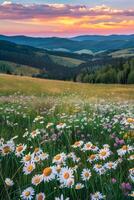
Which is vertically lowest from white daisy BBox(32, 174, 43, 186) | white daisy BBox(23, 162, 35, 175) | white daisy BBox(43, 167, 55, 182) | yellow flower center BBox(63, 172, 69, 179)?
white daisy BBox(32, 174, 43, 186)

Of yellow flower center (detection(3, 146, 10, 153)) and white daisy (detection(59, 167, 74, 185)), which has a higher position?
white daisy (detection(59, 167, 74, 185))

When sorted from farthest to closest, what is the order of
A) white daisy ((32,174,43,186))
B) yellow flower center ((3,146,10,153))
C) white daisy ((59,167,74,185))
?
yellow flower center ((3,146,10,153))
white daisy ((32,174,43,186))
white daisy ((59,167,74,185))

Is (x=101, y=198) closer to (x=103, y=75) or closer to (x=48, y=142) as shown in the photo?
(x=48, y=142)

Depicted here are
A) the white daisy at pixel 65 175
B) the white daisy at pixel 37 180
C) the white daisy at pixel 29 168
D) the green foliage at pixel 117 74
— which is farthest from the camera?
the green foliage at pixel 117 74

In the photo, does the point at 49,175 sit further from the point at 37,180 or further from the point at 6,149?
the point at 6,149

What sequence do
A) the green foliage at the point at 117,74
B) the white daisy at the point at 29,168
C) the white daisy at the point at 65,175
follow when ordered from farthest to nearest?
1. the green foliage at the point at 117,74
2. the white daisy at the point at 29,168
3. the white daisy at the point at 65,175

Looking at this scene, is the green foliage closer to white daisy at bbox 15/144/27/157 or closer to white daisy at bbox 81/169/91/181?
white daisy at bbox 15/144/27/157

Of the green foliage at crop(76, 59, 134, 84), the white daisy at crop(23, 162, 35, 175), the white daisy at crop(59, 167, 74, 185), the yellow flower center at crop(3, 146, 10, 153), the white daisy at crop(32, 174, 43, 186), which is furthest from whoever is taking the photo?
the green foliage at crop(76, 59, 134, 84)

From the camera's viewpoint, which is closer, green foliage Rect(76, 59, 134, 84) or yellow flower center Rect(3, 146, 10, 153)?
yellow flower center Rect(3, 146, 10, 153)

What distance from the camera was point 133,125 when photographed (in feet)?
17.5

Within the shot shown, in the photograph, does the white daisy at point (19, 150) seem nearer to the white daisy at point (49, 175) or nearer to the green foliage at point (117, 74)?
the white daisy at point (49, 175)

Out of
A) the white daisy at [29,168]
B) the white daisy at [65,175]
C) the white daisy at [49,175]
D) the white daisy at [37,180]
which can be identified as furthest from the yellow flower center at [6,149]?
the white daisy at [65,175]

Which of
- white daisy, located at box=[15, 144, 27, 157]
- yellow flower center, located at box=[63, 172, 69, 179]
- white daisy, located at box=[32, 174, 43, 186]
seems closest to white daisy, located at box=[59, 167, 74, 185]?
yellow flower center, located at box=[63, 172, 69, 179]

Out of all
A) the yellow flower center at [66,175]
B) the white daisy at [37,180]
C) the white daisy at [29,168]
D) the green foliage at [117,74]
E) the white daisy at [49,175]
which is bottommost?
the green foliage at [117,74]
